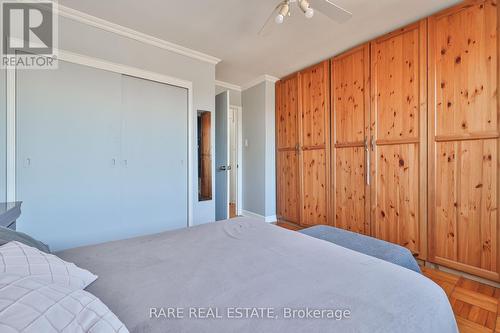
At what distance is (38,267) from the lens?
2.45ft

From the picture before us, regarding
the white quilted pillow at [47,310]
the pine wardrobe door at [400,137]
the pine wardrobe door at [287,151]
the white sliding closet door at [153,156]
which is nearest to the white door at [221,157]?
the white sliding closet door at [153,156]

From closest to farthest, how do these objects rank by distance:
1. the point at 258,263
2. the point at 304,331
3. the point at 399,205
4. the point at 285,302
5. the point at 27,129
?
1. the point at 304,331
2. the point at 285,302
3. the point at 258,263
4. the point at 27,129
5. the point at 399,205

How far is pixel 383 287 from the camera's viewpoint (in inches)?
35.0

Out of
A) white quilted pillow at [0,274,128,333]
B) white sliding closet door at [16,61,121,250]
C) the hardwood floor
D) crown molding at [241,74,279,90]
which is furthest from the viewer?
crown molding at [241,74,279,90]

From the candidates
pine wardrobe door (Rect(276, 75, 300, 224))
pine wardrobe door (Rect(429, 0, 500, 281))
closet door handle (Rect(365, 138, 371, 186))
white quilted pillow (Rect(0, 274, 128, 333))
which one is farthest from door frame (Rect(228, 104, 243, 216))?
white quilted pillow (Rect(0, 274, 128, 333))

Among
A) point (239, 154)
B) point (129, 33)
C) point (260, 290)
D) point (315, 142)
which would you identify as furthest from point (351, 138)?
point (129, 33)

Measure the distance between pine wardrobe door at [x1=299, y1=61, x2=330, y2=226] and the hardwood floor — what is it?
54.6 inches

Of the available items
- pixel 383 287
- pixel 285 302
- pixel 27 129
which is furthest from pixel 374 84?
pixel 27 129

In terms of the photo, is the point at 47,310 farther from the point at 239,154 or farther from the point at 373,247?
the point at 239,154

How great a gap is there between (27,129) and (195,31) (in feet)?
6.02

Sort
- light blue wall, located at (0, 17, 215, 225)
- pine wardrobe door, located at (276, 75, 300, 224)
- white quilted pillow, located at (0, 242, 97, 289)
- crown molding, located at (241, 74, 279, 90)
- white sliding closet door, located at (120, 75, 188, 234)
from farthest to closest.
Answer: crown molding, located at (241, 74, 279, 90)
pine wardrobe door, located at (276, 75, 300, 224)
white sliding closet door, located at (120, 75, 188, 234)
light blue wall, located at (0, 17, 215, 225)
white quilted pillow, located at (0, 242, 97, 289)

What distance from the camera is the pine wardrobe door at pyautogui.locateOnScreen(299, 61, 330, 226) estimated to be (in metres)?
3.26

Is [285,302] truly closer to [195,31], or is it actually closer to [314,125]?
[195,31]

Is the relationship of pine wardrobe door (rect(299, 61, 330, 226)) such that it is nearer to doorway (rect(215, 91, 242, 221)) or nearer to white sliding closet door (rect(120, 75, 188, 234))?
doorway (rect(215, 91, 242, 221))
